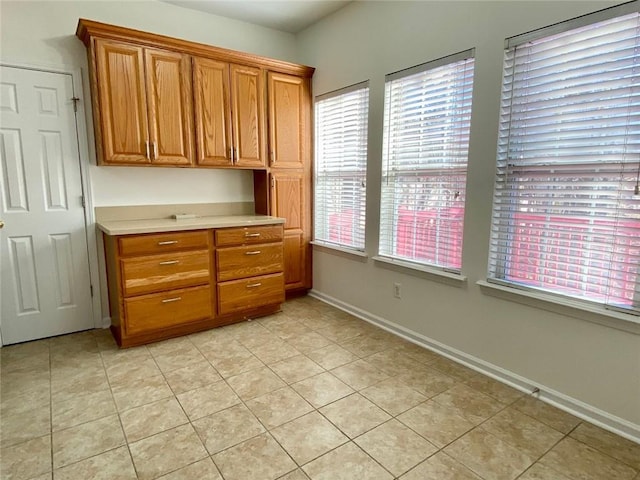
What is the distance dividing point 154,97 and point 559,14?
2.70 m

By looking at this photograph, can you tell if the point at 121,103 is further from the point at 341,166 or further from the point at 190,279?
the point at 341,166

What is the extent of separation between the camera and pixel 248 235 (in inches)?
125

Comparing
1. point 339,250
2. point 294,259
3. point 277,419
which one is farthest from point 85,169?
point 277,419

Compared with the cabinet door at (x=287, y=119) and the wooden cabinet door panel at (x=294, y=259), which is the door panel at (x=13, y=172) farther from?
the wooden cabinet door panel at (x=294, y=259)

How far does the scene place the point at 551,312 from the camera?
203 cm

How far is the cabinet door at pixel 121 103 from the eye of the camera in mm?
2672

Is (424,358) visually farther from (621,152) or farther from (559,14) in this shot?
(559,14)

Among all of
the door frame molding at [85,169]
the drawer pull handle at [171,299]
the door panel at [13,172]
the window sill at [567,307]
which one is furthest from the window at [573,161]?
the door panel at [13,172]

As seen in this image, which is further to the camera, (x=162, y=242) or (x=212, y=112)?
(x=212, y=112)

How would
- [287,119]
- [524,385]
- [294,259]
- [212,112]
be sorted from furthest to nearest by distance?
[294,259] < [287,119] < [212,112] < [524,385]

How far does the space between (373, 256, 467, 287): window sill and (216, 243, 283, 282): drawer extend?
3.00 feet

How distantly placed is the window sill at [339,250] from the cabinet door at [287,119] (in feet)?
2.68

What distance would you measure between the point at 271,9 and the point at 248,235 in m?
2.04

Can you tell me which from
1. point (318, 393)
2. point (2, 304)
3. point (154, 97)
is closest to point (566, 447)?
point (318, 393)
